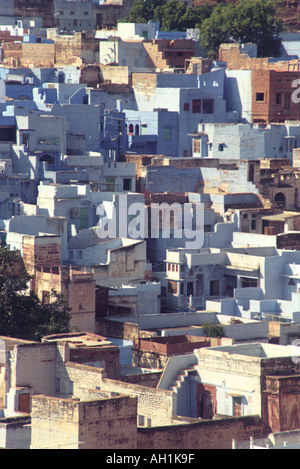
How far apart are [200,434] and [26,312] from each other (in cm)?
980

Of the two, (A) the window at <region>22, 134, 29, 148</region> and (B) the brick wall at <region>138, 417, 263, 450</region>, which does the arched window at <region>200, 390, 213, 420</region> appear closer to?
(B) the brick wall at <region>138, 417, 263, 450</region>

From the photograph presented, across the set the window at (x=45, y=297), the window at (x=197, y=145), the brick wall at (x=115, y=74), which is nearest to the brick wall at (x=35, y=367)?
the window at (x=45, y=297)

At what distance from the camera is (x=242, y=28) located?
78.3m

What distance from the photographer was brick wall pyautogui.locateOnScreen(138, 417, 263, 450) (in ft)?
105

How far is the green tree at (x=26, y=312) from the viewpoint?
133ft

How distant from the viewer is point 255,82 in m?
67.0

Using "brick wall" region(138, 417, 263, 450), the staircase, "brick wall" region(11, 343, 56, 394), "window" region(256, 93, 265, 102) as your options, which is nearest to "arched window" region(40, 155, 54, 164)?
"window" region(256, 93, 265, 102)

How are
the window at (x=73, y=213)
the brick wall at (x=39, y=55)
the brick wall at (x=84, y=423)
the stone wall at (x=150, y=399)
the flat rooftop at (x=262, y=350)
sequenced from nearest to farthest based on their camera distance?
the brick wall at (x=84, y=423) → the stone wall at (x=150, y=399) → the flat rooftop at (x=262, y=350) → the window at (x=73, y=213) → the brick wall at (x=39, y=55)

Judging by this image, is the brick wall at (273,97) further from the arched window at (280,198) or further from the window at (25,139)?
the window at (25,139)

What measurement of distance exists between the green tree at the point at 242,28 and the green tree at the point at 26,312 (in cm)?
3648

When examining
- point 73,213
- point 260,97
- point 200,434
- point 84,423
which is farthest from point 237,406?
point 260,97

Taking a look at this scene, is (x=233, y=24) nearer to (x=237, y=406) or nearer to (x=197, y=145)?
(x=197, y=145)

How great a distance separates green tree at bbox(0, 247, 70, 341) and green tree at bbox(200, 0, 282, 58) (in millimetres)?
36480
